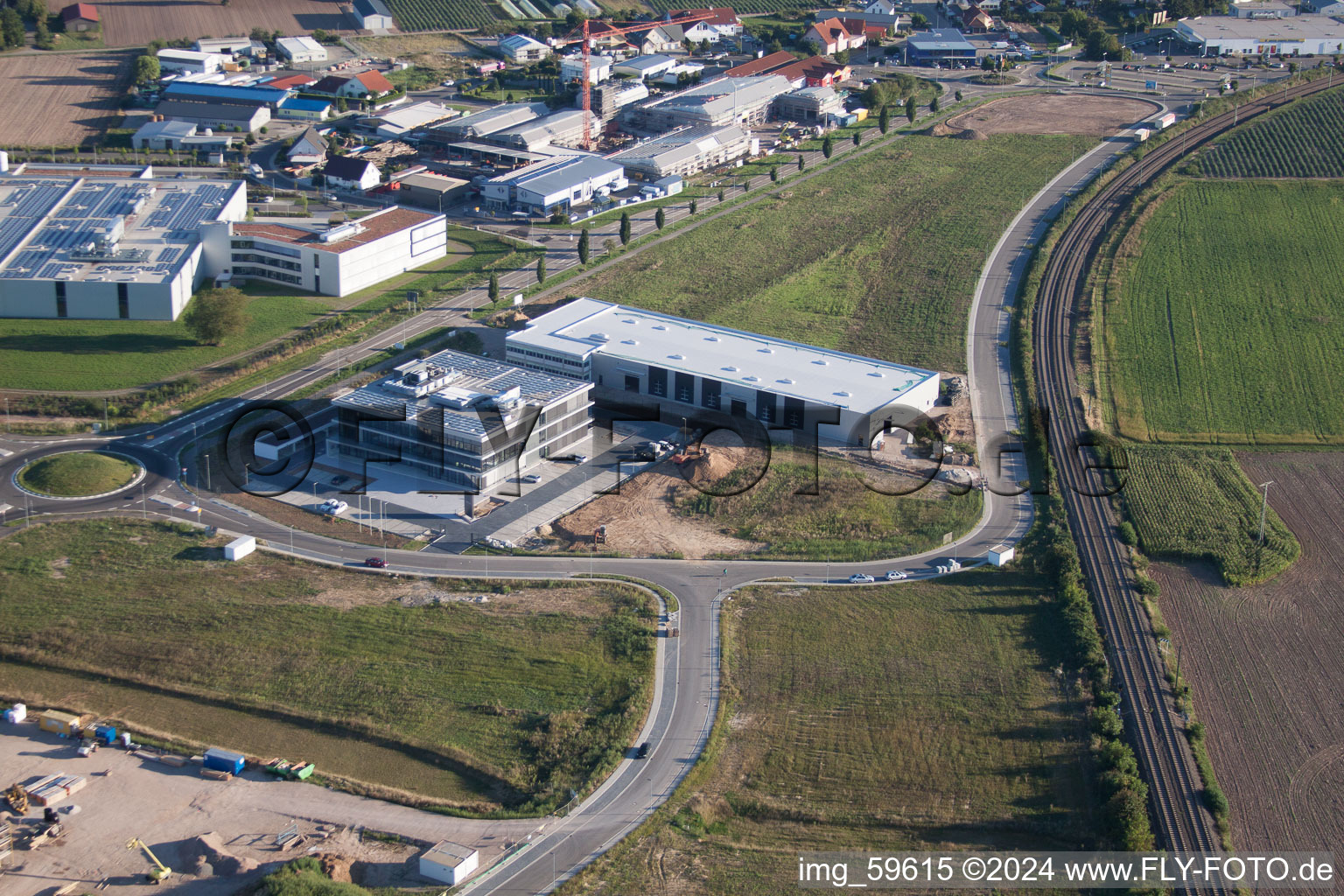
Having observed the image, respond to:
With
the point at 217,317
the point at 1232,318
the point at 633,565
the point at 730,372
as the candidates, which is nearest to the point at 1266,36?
the point at 1232,318

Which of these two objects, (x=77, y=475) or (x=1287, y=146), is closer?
(x=77, y=475)

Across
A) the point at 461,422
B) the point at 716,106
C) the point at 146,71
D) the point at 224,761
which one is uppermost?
the point at 146,71

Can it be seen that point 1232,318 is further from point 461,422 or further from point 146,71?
point 146,71

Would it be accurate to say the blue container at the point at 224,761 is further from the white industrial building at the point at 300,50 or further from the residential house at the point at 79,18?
the residential house at the point at 79,18

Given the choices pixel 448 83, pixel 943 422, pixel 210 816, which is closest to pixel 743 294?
pixel 943 422

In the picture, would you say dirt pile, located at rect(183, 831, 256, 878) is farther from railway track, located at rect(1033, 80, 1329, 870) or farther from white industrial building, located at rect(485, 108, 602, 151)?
white industrial building, located at rect(485, 108, 602, 151)

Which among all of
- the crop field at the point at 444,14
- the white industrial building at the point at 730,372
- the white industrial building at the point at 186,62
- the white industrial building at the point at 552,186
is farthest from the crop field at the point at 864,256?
the crop field at the point at 444,14
